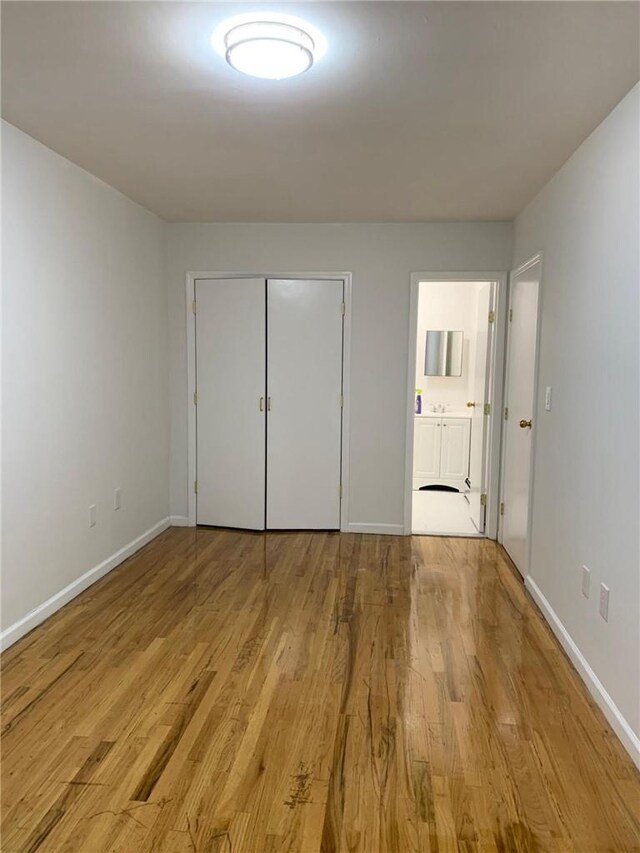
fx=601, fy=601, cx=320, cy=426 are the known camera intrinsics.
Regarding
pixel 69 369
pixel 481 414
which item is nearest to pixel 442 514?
pixel 481 414

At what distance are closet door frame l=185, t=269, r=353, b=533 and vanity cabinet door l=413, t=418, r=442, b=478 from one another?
2.12 meters

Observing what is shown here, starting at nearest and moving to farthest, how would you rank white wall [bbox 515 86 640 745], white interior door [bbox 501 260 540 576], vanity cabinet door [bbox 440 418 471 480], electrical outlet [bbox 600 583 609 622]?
white wall [bbox 515 86 640 745]
electrical outlet [bbox 600 583 609 622]
white interior door [bbox 501 260 540 576]
vanity cabinet door [bbox 440 418 471 480]

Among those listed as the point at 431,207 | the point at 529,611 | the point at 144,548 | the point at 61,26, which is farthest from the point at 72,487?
the point at 431,207

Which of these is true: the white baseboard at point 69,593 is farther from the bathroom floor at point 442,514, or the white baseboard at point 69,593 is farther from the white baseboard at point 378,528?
the bathroom floor at point 442,514

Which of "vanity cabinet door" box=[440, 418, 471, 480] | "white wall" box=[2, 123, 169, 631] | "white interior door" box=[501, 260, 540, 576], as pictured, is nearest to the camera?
"white wall" box=[2, 123, 169, 631]

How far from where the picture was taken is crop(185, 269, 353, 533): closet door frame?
15.7 feet

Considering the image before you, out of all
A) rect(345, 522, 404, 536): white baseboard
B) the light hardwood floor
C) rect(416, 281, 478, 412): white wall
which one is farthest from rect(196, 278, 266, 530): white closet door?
rect(416, 281, 478, 412): white wall

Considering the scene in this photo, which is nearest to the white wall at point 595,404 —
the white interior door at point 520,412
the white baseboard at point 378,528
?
the white interior door at point 520,412

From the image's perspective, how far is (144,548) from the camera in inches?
175

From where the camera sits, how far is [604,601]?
96.4 inches

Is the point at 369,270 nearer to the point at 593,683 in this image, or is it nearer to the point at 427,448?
the point at 427,448

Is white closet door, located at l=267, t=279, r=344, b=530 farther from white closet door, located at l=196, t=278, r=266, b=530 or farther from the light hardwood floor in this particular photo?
the light hardwood floor

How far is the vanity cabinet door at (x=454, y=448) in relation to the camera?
6781 mm

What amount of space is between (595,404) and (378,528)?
2.59m
